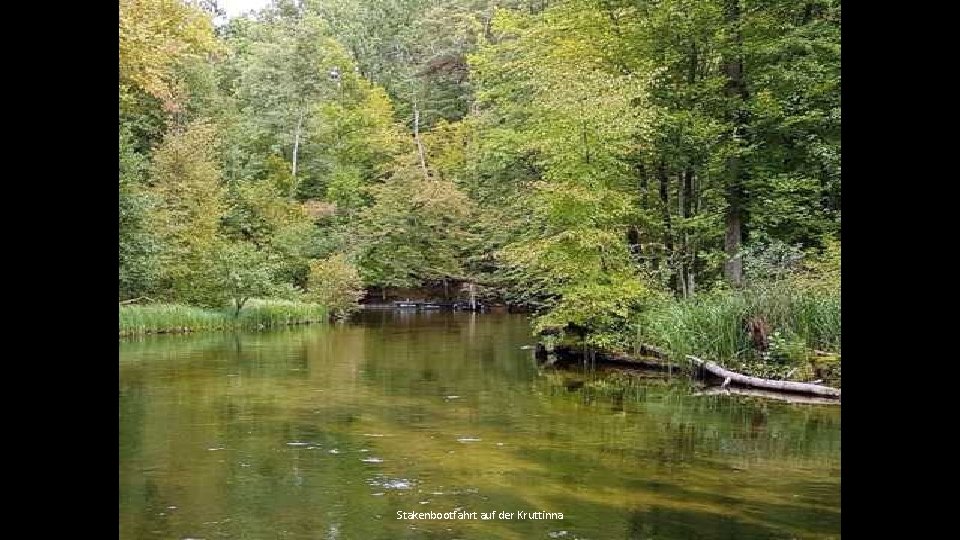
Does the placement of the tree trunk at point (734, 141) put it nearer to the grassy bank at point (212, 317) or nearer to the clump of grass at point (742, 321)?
the clump of grass at point (742, 321)

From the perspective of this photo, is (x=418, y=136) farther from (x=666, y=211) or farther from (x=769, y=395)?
(x=769, y=395)

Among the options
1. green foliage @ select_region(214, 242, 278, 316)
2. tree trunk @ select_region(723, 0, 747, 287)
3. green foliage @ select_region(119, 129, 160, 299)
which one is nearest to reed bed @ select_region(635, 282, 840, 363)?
tree trunk @ select_region(723, 0, 747, 287)

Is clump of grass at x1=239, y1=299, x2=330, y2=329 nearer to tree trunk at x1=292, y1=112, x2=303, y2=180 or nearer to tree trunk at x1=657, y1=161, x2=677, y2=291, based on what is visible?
tree trunk at x1=292, y1=112, x2=303, y2=180

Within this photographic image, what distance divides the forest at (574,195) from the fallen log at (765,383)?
388mm

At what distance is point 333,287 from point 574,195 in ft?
50.8

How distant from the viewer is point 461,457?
8102 mm

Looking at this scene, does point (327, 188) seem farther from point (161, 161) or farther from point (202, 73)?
point (161, 161)

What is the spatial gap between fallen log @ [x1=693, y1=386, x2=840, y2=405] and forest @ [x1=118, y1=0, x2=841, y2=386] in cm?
57

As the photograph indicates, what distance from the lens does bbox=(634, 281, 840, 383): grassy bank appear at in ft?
39.9

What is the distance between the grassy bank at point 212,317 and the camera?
70.3 ft

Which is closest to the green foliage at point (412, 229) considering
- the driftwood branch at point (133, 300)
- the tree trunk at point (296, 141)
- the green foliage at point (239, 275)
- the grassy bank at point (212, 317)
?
the tree trunk at point (296, 141)
